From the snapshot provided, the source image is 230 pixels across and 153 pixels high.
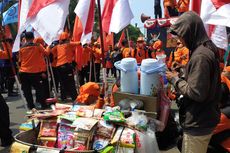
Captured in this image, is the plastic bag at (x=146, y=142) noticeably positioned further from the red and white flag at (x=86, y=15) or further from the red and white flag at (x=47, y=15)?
the red and white flag at (x=86, y=15)

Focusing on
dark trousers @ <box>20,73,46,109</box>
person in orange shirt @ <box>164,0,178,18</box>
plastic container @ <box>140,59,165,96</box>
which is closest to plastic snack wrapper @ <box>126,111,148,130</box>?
plastic container @ <box>140,59,165,96</box>

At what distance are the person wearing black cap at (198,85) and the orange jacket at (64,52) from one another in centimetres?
688

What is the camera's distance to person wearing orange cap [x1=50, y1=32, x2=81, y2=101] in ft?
31.7

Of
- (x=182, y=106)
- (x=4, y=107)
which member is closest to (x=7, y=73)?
(x=4, y=107)

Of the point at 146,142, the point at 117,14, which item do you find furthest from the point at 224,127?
the point at 117,14

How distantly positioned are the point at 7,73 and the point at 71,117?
29.1ft

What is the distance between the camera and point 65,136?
3.66 m

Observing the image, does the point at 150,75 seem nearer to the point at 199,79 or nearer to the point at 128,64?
the point at 128,64

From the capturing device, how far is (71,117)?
368 cm

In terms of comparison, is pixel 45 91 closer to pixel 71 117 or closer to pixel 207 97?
pixel 71 117

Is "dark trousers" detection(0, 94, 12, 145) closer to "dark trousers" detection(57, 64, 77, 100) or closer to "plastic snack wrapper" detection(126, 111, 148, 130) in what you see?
"plastic snack wrapper" detection(126, 111, 148, 130)

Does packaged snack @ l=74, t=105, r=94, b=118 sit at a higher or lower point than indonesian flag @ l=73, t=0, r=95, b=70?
lower

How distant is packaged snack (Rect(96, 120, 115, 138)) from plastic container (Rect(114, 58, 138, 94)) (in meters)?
1.12

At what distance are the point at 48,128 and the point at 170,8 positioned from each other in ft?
41.6
